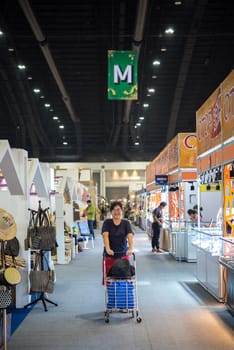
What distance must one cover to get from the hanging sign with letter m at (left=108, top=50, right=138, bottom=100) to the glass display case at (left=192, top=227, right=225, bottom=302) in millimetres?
2744

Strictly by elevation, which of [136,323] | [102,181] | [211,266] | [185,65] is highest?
[185,65]

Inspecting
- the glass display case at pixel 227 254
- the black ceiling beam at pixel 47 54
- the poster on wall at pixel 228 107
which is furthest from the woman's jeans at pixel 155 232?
the poster on wall at pixel 228 107

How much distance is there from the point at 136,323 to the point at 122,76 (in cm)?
448

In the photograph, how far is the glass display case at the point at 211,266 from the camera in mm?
6320

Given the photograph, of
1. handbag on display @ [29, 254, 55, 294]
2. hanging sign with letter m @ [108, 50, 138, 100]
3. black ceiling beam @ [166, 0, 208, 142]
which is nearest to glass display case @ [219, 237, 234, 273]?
handbag on display @ [29, 254, 55, 294]

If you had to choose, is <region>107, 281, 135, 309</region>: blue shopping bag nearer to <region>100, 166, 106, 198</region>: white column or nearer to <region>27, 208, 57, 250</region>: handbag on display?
<region>27, 208, 57, 250</region>: handbag on display

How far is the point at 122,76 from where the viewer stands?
27.3ft

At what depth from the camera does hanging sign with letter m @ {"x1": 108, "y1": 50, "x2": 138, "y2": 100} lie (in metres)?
8.28

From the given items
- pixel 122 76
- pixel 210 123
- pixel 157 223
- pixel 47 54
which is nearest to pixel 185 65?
pixel 47 54

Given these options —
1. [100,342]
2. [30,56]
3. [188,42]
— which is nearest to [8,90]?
[30,56]

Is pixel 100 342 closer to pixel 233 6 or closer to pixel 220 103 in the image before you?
pixel 220 103

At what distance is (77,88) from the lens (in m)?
19.9

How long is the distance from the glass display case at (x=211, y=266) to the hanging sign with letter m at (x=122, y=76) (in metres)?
2.74

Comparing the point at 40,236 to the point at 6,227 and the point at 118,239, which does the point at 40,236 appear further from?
the point at 6,227
